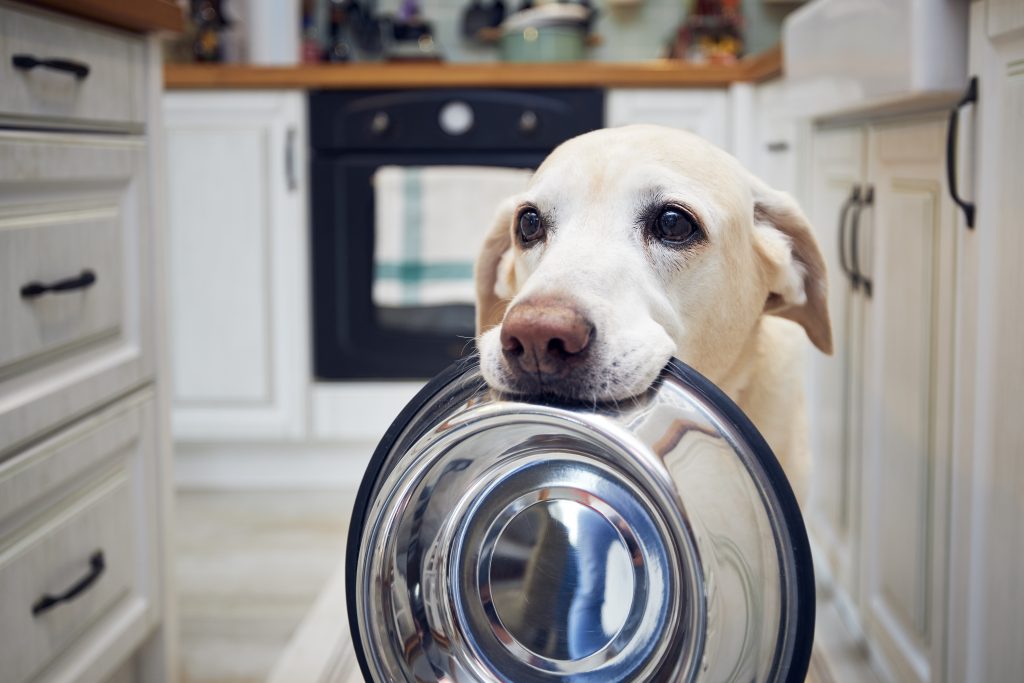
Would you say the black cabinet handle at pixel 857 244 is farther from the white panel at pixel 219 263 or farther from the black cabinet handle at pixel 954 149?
the white panel at pixel 219 263

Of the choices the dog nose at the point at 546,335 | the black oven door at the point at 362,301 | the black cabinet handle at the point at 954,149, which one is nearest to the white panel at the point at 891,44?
the black cabinet handle at the point at 954,149

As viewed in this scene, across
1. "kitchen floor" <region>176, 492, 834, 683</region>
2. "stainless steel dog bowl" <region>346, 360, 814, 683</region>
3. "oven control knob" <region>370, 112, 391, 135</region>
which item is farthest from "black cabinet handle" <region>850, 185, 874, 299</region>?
"oven control knob" <region>370, 112, 391, 135</region>

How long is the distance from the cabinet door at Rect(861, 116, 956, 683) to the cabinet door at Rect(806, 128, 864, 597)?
0.31ft

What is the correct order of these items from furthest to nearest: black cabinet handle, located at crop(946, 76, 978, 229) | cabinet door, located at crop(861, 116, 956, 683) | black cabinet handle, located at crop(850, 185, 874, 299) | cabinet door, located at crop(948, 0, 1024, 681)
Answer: black cabinet handle, located at crop(850, 185, 874, 299) < cabinet door, located at crop(861, 116, 956, 683) < black cabinet handle, located at crop(946, 76, 978, 229) < cabinet door, located at crop(948, 0, 1024, 681)

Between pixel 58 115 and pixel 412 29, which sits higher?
pixel 412 29

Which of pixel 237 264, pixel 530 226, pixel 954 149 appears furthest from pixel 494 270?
pixel 237 264

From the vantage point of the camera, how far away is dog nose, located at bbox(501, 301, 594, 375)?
0.93 meters

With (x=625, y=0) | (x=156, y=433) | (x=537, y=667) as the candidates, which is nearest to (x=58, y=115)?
(x=156, y=433)

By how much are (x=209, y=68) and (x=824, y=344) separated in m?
2.00

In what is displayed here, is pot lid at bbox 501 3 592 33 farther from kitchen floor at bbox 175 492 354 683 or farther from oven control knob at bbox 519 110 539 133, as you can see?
kitchen floor at bbox 175 492 354 683

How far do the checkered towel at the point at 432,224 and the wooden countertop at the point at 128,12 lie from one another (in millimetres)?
1251

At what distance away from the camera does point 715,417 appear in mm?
913

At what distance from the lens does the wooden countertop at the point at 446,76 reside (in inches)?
109

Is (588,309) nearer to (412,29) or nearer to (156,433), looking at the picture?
(156,433)
